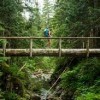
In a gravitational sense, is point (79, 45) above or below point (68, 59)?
above

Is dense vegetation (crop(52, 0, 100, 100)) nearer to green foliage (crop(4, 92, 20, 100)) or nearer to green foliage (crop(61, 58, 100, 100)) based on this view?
green foliage (crop(61, 58, 100, 100))

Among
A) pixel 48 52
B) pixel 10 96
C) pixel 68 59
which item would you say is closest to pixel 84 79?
pixel 48 52

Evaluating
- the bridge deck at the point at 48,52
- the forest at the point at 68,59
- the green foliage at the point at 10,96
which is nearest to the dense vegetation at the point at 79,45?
the forest at the point at 68,59

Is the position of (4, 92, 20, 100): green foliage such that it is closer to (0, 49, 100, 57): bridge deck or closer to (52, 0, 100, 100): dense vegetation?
(0, 49, 100, 57): bridge deck

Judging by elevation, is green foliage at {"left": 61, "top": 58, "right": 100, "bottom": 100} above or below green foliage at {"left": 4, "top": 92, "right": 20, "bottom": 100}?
above

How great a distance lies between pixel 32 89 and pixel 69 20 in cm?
639

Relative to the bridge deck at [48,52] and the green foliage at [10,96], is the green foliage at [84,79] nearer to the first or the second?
the bridge deck at [48,52]

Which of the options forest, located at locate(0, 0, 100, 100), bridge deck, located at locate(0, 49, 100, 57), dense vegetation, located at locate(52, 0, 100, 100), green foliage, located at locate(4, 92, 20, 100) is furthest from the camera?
dense vegetation, located at locate(52, 0, 100, 100)

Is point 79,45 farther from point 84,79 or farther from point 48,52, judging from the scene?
point 48,52

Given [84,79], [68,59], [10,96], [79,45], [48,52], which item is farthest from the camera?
[68,59]

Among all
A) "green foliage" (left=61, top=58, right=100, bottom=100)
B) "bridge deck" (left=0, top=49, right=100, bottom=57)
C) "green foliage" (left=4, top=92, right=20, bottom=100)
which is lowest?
"green foliage" (left=4, top=92, right=20, bottom=100)

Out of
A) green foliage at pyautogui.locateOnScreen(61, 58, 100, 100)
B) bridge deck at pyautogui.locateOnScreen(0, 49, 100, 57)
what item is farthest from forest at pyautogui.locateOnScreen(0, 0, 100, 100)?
bridge deck at pyautogui.locateOnScreen(0, 49, 100, 57)

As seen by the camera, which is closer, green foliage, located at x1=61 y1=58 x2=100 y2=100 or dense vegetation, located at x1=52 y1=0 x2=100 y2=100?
green foliage, located at x1=61 y1=58 x2=100 y2=100

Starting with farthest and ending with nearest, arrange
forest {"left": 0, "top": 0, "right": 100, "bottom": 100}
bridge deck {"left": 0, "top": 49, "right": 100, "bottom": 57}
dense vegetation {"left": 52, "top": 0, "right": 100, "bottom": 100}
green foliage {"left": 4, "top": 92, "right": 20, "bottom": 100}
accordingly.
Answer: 1. dense vegetation {"left": 52, "top": 0, "right": 100, "bottom": 100}
2. forest {"left": 0, "top": 0, "right": 100, "bottom": 100}
3. green foliage {"left": 4, "top": 92, "right": 20, "bottom": 100}
4. bridge deck {"left": 0, "top": 49, "right": 100, "bottom": 57}
